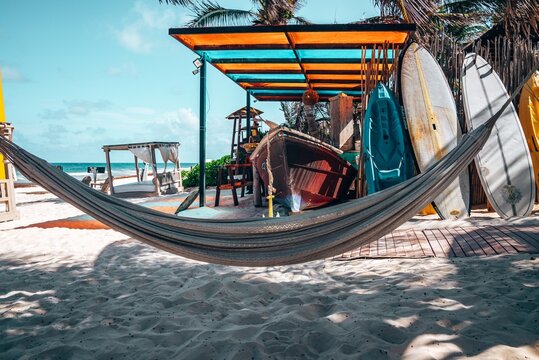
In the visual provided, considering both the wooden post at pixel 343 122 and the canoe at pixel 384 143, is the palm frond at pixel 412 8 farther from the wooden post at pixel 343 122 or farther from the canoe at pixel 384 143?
the canoe at pixel 384 143

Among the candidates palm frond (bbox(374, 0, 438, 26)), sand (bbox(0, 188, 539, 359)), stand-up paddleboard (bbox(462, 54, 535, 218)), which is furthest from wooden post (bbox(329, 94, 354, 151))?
sand (bbox(0, 188, 539, 359))

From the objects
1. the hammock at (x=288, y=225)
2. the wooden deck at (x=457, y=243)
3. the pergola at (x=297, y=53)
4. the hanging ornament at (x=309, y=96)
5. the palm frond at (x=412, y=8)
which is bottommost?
the wooden deck at (x=457, y=243)

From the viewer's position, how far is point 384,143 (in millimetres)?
4543

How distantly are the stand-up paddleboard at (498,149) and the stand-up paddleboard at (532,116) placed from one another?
0.92 ft

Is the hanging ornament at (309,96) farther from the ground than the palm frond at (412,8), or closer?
closer

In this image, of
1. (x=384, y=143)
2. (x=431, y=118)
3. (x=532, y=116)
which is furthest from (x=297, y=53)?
(x=532, y=116)

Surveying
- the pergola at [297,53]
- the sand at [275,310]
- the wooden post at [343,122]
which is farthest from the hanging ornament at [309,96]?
the sand at [275,310]

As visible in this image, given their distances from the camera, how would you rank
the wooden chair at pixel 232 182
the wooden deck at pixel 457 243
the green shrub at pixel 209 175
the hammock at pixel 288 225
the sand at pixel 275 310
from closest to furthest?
the sand at pixel 275 310, the hammock at pixel 288 225, the wooden deck at pixel 457 243, the wooden chair at pixel 232 182, the green shrub at pixel 209 175

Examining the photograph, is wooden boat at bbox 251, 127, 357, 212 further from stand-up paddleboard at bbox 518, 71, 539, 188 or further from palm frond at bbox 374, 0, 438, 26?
palm frond at bbox 374, 0, 438, 26

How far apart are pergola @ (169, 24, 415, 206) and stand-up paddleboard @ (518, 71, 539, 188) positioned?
6.25 ft

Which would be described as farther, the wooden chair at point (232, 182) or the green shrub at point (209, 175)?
the green shrub at point (209, 175)

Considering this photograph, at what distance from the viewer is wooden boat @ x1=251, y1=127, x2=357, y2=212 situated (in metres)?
4.57

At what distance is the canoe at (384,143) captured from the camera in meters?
4.38

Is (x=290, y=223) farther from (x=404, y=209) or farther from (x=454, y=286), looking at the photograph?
(x=454, y=286)
